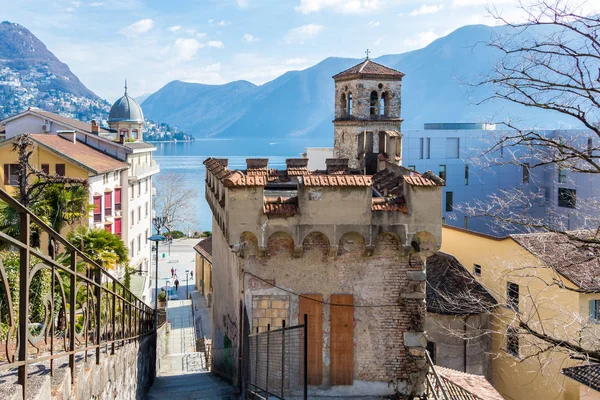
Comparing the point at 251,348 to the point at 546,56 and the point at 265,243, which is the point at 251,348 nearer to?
the point at 265,243

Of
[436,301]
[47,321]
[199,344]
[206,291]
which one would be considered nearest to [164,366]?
[199,344]

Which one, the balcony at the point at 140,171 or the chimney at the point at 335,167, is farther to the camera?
the balcony at the point at 140,171

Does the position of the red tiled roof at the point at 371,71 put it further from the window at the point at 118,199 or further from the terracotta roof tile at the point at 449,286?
the window at the point at 118,199

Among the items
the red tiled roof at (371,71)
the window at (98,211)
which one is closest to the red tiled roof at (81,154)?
the window at (98,211)

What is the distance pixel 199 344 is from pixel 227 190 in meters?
18.4

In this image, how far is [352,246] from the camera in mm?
11781

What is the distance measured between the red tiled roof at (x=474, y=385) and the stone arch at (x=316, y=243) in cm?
500

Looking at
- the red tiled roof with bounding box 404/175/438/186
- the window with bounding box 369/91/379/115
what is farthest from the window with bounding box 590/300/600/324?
the window with bounding box 369/91/379/115

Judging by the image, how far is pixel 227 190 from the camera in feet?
36.5

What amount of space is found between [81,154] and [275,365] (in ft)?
94.8

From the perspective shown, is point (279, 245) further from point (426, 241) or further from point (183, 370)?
point (183, 370)

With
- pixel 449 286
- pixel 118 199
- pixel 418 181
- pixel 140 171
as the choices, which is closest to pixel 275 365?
pixel 418 181

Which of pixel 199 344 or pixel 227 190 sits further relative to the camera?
pixel 199 344

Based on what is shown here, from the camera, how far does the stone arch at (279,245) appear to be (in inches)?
454
